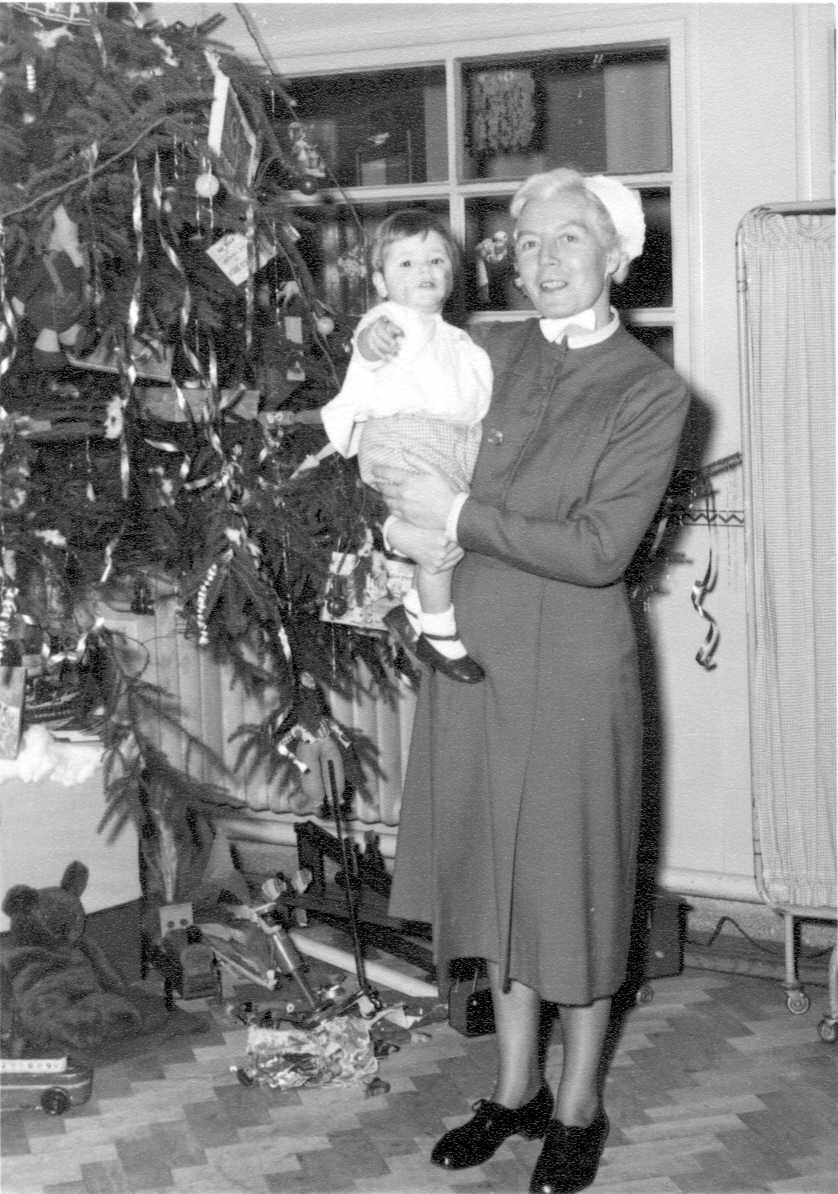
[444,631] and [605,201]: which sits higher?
[605,201]

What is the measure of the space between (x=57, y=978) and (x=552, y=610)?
1303 millimetres

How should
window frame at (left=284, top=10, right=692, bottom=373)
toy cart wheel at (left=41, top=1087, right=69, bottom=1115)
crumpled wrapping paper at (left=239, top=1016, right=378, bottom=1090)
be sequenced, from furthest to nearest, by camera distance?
window frame at (left=284, top=10, right=692, bottom=373) < crumpled wrapping paper at (left=239, top=1016, right=378, bottom=1090) < toy cart wheel at (left=41, top=1087, right=69, bottom=1115)

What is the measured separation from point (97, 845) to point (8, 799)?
22cm

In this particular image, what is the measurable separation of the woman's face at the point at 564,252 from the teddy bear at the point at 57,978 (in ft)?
5.00

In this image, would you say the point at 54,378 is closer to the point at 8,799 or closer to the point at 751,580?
the point at 8,799

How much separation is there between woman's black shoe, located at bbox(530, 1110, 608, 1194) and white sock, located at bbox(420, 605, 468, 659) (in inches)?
30.8

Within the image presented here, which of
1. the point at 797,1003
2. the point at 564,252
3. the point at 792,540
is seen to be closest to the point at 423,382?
the point at 564,252

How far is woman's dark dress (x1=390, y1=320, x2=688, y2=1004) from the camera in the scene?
2182 millimetres

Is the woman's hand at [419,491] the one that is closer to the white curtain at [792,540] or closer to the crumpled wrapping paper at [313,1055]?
the white curtain at [792,540]

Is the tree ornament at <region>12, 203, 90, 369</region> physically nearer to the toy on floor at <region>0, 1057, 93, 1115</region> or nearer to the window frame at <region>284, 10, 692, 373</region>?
the window frame at <region>284, 10, 692, 373</region>

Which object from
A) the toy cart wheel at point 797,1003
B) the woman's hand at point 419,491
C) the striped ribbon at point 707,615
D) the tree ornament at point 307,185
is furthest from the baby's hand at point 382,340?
the toy cart wheel at point 797,1003

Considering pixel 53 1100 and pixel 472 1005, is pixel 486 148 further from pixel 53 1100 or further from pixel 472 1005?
pixel 53 1100

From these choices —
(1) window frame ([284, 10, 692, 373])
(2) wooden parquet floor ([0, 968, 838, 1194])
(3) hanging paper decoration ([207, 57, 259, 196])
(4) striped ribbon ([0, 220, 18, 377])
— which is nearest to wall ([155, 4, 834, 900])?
(1) window frame ([284, 10, 692, 373])

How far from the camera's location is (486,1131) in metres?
2.49
